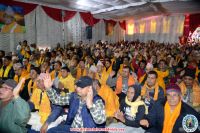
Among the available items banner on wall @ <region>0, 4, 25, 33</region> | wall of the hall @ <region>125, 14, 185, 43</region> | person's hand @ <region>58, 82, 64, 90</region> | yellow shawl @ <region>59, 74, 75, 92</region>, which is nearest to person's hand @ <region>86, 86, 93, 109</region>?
person's hand @ <region>58, 82, 64, 90</region>

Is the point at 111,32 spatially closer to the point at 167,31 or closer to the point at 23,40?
the point at 167,31

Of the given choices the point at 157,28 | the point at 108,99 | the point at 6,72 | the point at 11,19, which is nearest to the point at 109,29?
the point at 157,28

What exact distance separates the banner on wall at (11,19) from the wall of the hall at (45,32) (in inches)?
9.2

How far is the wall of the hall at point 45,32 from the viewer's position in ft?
31.8

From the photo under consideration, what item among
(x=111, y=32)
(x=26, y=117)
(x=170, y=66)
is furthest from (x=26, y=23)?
(x=111, y=32)

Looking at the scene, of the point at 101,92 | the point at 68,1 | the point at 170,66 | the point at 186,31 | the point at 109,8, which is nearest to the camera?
the point at 101,92

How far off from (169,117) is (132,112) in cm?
97

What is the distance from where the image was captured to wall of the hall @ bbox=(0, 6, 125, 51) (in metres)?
9.70

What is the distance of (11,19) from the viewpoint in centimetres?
919

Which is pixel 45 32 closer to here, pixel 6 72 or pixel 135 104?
pixel 6 72

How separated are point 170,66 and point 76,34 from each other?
794cm

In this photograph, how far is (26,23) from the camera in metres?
10.2

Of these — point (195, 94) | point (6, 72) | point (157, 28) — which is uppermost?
point (157, 28)

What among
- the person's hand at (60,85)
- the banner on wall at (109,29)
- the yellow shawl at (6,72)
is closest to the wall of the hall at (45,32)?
the yellow shawl at (6,72)
